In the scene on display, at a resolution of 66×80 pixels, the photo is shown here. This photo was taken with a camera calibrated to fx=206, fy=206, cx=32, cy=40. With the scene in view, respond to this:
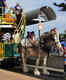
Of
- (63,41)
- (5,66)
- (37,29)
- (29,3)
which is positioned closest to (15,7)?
(29,3)

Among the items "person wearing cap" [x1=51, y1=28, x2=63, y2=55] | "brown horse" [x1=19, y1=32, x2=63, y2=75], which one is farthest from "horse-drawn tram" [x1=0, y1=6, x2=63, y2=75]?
"person wearing cap" [x1=51, y1=28, x2=63, y2=55]

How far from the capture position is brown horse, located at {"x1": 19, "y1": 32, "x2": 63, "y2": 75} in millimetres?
8775

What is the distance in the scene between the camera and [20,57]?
427 inches

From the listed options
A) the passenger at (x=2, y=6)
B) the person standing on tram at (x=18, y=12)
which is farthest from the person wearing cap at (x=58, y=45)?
the passenger at (x=2, y=6)

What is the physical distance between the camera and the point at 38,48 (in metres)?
9.41

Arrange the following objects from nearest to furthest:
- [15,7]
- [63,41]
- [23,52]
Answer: [63,41], [23,52], [15,7]

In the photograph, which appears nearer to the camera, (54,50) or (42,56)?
(54,50)

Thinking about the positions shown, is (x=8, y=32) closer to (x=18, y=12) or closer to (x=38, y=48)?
(x=18, y=12)

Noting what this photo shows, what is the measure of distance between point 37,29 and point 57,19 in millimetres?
1484

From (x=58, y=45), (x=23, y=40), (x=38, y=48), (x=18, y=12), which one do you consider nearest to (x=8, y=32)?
(x=18, y=12)

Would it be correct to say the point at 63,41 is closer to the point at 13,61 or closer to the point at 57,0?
the point at 57,0

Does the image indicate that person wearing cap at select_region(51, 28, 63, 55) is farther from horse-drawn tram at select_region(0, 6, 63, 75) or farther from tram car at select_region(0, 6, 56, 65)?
tram car at select_region(0, 6, 56, 65)

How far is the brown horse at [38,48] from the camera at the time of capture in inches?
345

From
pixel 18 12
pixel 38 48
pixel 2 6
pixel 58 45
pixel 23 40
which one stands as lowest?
pixel 38 48
